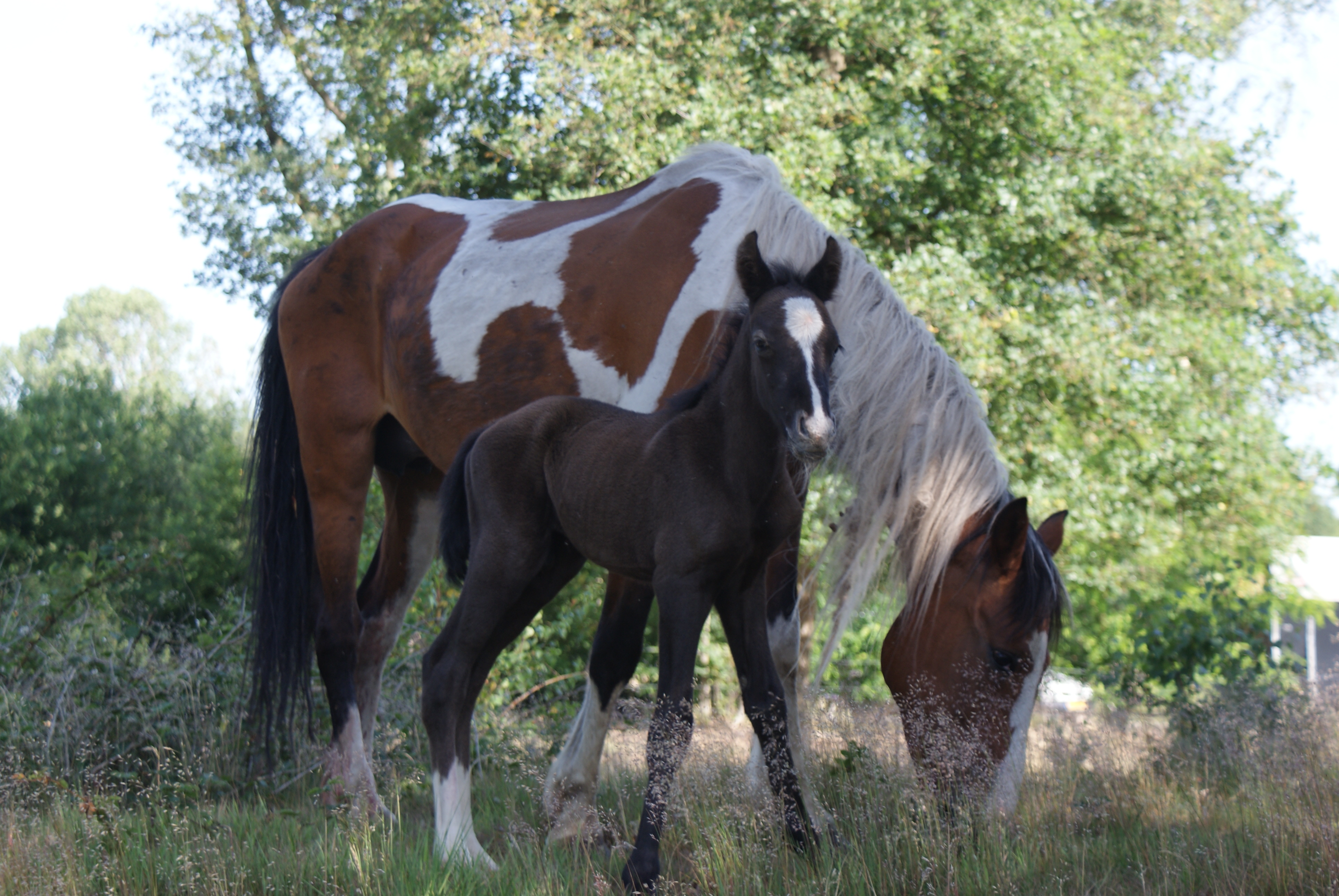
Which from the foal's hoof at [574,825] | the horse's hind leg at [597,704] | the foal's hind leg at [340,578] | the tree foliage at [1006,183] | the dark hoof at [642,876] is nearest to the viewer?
the dark hoof at [642,876]

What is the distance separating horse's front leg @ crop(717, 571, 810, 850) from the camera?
2695mm

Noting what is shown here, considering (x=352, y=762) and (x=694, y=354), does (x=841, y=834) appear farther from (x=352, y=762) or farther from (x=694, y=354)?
(x=352, y=762)

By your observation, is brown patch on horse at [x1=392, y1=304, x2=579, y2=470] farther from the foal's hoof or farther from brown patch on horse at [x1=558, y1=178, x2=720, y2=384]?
the foal's hoof

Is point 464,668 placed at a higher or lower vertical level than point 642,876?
higher

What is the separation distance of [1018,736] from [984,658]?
245 millimetres

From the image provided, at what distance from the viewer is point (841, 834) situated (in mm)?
2951

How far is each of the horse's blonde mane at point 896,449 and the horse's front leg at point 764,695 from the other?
0.63 meters

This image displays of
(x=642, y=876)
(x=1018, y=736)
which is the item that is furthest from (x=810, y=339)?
(x=1018, y=736)

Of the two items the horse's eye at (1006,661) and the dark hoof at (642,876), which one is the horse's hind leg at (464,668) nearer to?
the dark hoof at (642,876)

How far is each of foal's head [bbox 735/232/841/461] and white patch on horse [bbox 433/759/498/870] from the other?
1.44 meters

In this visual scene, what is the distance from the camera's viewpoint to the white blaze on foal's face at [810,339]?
223 cm

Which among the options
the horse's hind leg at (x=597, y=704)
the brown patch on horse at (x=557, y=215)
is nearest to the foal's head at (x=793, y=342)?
the horse's hind leg at (x=597, y=704)

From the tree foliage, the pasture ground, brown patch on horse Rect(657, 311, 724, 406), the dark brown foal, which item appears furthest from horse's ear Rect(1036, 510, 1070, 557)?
the tree foliage

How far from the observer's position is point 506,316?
13.8 ft
